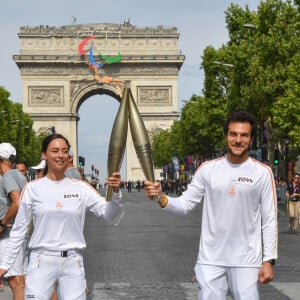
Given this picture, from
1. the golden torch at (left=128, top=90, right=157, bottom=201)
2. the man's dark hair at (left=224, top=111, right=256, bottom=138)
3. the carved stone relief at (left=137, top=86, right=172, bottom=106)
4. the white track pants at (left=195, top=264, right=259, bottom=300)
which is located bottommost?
the white track pants at (left=195, top=264, right=259, bottom=300)

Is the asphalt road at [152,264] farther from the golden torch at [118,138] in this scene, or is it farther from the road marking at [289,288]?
the golden torch at [118,138]

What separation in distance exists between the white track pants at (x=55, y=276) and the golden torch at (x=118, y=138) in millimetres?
816

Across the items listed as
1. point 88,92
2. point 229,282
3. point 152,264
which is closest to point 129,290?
point 152,264

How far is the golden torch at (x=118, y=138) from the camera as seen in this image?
25.3ft

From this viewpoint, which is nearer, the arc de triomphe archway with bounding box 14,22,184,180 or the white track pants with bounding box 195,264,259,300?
the white track pants with bounding box 195,264,259,300

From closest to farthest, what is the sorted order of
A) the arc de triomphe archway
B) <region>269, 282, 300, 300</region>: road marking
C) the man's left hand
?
the man's left hand → <region>269, 282, 300, 300</region>: road marking → the arc de triomphe archway

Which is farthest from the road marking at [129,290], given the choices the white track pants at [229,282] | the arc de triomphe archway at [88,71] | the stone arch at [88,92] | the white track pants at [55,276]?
the stone arch at [88,92]

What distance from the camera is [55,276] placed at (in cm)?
816

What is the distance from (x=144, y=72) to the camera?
11806 cm

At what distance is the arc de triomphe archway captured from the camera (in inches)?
4538

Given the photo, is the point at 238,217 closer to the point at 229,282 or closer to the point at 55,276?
the point at 229,282

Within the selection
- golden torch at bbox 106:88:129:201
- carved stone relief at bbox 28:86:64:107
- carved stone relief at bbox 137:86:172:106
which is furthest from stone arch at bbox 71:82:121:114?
golden torch at bbox 106:88:129:201

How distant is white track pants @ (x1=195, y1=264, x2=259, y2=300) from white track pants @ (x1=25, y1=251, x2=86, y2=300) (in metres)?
0.92

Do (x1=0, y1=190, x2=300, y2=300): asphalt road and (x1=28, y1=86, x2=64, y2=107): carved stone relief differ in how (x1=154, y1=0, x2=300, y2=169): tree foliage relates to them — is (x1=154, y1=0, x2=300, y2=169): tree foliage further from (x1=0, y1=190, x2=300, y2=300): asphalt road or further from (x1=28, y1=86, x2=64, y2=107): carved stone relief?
(x1=28, y1=86, x2=64, y2=107): carved stone relief
